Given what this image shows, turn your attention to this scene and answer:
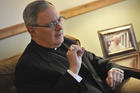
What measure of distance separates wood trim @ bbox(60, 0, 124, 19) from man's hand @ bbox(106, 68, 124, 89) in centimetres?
91

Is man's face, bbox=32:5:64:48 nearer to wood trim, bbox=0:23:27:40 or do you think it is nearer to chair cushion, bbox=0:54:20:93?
chair cushion, bbox=0:54:20:93

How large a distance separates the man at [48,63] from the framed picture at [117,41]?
73cm

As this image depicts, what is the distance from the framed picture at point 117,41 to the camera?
81.6 inches

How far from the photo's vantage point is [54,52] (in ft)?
4.36

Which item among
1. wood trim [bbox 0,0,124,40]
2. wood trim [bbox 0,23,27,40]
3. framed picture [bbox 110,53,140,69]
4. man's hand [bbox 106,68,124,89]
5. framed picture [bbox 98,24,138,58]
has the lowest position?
framed picture [bbox 110,53,140,69]

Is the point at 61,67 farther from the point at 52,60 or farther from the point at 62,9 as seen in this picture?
the point at 62,9

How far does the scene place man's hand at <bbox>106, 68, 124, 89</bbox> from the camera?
1.33m

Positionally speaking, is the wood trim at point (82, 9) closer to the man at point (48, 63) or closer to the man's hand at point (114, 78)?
the man at point (48, 63)

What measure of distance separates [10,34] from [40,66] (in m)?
0.75

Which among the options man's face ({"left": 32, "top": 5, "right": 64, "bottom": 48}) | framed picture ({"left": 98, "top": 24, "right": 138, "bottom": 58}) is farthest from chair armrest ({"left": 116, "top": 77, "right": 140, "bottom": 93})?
framed picture ({"left": 98, "top": 24, "right": 138, "bottom": 58})

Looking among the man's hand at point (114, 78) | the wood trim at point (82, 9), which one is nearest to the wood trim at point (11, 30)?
the wood trim at point (82, 9)

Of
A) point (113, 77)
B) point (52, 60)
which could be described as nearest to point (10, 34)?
point (52, 60)

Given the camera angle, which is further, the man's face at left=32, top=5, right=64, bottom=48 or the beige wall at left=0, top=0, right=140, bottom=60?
the beige wall at left=0, top=0, right=140, bottom=60

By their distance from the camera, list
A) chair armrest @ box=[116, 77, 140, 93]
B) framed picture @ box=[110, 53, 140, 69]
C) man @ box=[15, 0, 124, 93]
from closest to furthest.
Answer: man @ box=[15, 0, 124, 93] < chair armrest @ box=[116, 77, 140, 93] < framed picture @ box=[110, 53, 140, 69]
